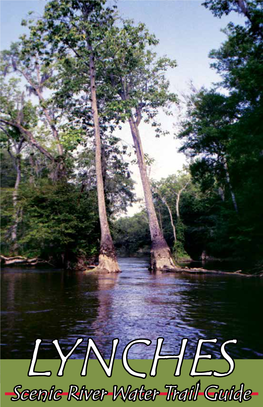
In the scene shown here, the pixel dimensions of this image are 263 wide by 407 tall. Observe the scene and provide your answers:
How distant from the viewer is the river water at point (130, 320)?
6.54 m

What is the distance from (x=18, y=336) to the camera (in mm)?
7277

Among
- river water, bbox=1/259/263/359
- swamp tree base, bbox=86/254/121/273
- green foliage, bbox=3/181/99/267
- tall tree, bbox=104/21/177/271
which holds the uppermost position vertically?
tall tree, bbox=104/21/177/271

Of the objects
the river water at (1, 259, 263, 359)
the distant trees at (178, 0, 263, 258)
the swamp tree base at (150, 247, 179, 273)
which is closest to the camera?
the river water at (1, 259, 263, 359)

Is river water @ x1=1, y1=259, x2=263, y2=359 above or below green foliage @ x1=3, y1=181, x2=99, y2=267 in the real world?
below

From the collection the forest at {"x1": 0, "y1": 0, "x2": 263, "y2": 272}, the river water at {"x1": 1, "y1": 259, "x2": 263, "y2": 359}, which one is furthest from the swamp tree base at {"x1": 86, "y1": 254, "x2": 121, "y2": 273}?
the river water at {"x1": 1, "y1": 259, "x2": 263, "y2": 359}

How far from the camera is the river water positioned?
654 cm

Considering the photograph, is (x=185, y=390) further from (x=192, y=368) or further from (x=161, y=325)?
(x=161, y=325)

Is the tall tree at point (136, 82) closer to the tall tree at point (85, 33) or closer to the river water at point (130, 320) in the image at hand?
the tall tree at point (85, 33)

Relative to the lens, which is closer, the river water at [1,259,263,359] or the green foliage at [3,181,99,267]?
the river water at [1,259,263,359]

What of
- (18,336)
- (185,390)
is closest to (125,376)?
(185,390)

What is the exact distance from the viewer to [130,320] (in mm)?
9133

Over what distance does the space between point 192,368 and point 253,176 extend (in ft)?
93.3

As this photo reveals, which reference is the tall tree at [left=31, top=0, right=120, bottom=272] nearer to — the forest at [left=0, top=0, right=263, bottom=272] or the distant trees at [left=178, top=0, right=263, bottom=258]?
the forest at [left=0, top=0, right=263, bottom=272]

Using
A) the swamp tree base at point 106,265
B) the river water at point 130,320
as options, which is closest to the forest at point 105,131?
the swamp tree base at point 106,265
